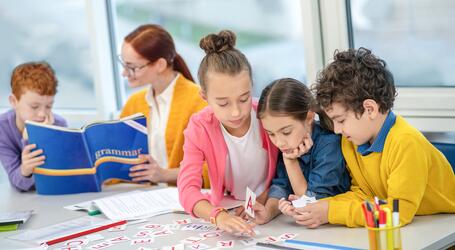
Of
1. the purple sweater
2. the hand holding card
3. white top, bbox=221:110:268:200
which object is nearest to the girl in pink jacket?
white top, bbox=221:110:268:200

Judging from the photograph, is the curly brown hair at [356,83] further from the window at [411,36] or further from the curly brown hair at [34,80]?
the curly brown hair at [34,80]

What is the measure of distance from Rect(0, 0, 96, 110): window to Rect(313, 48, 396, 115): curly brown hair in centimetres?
257

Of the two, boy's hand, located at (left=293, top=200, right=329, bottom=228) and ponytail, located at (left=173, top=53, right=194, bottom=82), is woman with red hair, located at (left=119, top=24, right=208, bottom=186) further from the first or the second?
boy's hand, located at (left=293, top=200, right=329, bottom=228)

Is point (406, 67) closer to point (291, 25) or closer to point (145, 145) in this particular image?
point (291, 25)

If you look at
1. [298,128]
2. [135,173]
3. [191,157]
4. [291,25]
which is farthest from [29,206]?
[291,25]

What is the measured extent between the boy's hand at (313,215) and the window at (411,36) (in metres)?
1.05

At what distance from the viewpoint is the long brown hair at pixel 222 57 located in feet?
8.15

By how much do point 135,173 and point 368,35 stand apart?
1137mm

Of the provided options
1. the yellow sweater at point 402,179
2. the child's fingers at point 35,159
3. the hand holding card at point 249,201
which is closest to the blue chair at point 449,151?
the yellow sweater at point 402,179

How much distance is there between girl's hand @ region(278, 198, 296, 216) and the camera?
2350 mm

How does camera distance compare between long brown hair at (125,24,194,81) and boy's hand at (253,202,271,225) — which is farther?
long brown hair at (125,24,194,81)

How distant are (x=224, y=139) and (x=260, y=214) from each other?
1.08 feet

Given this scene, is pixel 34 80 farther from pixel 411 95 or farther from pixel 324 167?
pixel 411 95

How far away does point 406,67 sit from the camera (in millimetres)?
3207
